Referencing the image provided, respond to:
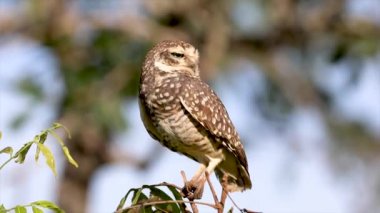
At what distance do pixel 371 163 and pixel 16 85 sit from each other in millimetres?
4306

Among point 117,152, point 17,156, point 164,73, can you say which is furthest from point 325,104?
point 17,156

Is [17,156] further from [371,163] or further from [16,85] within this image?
[371,163]

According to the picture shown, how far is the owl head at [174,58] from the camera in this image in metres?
4.68

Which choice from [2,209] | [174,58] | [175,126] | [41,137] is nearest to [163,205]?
[41,137]

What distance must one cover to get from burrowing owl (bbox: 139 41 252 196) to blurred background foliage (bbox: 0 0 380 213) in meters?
5.82

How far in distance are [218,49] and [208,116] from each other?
24.3 ft

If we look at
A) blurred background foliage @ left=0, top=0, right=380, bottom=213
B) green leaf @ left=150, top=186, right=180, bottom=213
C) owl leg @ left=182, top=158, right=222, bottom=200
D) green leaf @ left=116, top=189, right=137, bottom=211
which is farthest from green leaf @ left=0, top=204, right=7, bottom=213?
blurred background foliage @ left=0, top=0, right=380, bottom=213

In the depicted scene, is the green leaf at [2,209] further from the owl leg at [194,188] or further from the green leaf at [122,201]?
the owl leg at [194,188]

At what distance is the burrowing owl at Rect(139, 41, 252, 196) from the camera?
459 centimetres

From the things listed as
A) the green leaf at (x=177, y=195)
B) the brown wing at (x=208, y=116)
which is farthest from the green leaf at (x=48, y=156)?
the brown wing at (x=208, y=116)

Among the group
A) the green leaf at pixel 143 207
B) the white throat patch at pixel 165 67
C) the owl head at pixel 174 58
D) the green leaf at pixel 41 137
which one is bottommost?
the green leaf at pixel 143 207

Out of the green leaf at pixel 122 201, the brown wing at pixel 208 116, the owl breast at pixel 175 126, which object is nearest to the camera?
the green leaf at pixel 122 201

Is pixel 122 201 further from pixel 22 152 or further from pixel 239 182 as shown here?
pixel 239 182

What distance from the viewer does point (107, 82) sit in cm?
1250
